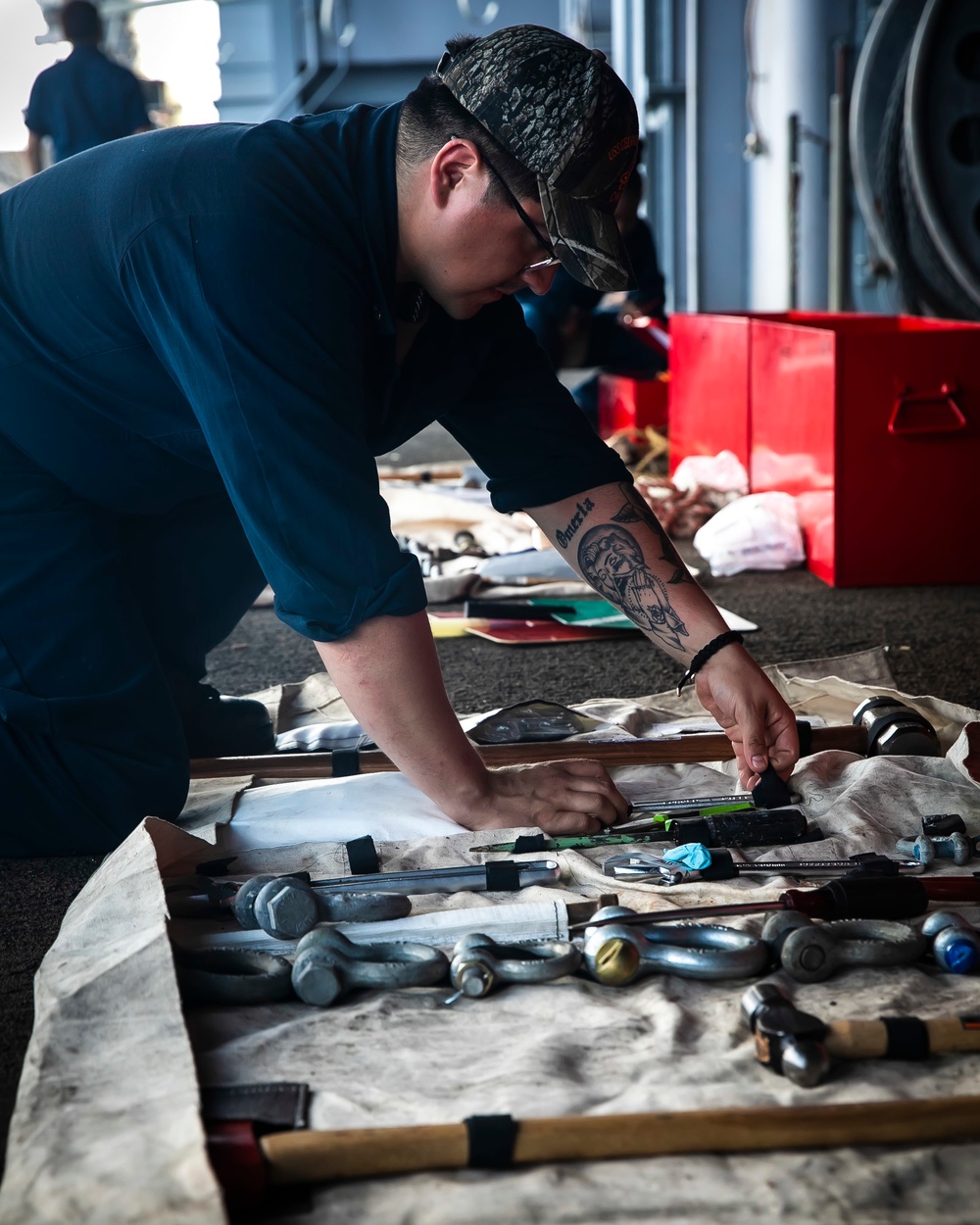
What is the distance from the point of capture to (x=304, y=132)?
4.98ft

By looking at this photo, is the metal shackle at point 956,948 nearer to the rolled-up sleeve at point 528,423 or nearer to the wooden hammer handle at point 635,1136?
the wooden hammer handle at point 635,1136

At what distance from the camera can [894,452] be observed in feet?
11.0

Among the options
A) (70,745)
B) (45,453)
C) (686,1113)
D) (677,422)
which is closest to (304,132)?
(45,453)

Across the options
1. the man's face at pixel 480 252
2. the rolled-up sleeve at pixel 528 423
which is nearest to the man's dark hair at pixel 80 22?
the rolled-up sleeve at pixel 528 423

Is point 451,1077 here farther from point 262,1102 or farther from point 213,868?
point 213,868

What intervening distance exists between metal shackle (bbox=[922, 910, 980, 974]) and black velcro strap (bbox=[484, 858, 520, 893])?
1.55 feet

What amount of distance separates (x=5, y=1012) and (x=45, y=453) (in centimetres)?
73

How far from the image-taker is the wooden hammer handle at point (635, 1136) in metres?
0.98

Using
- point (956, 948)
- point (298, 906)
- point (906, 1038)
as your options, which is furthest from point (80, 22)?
point (906, 1038)

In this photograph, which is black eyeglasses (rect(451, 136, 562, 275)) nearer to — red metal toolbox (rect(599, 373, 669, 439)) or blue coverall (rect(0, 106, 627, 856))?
blue coverall (rect(0, 106, 627, 856))

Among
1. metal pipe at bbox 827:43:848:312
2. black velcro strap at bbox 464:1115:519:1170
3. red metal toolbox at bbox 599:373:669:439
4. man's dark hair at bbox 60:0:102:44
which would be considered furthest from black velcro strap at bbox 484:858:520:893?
man's dark hair at bbox 60:0:102:44

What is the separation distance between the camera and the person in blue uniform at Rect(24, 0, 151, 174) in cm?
570

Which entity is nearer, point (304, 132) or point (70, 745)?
point (304, 132)

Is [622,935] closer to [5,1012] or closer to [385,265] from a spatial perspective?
[5,1012]
